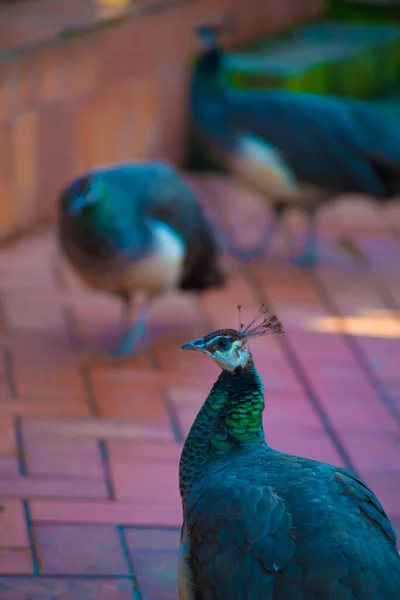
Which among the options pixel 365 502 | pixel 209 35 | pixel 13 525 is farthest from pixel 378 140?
pixel 365 502

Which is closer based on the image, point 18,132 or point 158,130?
point 18,132

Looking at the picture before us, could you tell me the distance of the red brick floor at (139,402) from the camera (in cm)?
274

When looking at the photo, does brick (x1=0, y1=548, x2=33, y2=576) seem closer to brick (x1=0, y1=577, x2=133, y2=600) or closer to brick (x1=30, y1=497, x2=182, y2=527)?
brick (x1=0, y1=577, x2=133, y2=600)

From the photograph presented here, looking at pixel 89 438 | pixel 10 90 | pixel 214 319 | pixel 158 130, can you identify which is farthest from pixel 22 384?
pixel 158 130

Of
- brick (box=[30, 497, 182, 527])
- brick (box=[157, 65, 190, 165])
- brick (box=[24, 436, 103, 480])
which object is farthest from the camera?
brick (box=[157, 65, 190, 165])

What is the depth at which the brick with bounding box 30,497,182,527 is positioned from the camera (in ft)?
9.45

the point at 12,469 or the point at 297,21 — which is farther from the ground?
the point at 12,469

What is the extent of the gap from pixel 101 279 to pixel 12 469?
983mm

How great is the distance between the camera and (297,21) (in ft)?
27.6

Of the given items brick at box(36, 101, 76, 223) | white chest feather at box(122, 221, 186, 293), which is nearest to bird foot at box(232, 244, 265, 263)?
brick at box(36, 101, 76, 223)

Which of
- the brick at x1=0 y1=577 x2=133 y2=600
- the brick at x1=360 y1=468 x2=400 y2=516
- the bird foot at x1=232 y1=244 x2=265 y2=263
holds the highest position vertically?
the brick at x1=0 y1=577 x2=133 y2=600

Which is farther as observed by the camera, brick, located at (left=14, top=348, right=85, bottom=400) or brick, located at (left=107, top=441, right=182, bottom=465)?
brick, located at (left=14, top=348, right=85, bottom=400)

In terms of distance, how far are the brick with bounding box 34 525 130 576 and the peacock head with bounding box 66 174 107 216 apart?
134cm

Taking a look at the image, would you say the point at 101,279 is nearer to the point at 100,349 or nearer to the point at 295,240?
the point at 100,349
